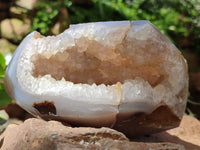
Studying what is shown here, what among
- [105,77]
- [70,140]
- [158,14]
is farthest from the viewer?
[158,14]

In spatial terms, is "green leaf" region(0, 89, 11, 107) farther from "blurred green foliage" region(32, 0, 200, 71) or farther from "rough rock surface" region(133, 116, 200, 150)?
"blurred green foliage" region(32, 0, 200, 71)

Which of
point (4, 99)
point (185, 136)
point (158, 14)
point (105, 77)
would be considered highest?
point (105, 77)

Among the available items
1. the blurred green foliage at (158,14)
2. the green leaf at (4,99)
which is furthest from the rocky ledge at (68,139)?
the blurred green foliage at (158,14)

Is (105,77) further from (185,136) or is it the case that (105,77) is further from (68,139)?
(185,136)

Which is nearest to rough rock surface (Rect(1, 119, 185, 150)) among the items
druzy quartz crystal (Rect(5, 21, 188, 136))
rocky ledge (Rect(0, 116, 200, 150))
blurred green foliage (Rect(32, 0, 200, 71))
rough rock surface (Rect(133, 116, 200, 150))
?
rocky ledge (Rect(0, 116, 200, 150))

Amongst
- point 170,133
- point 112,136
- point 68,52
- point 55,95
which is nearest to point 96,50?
point 68,52

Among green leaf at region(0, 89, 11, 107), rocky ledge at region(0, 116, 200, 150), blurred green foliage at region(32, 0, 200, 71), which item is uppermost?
rocky ledge at region(0, 116, 200, 150)

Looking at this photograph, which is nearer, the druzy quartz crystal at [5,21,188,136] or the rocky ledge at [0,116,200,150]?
the rocky ledge at [0,116,200,150]

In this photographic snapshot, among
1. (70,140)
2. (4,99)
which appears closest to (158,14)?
(4,99)
